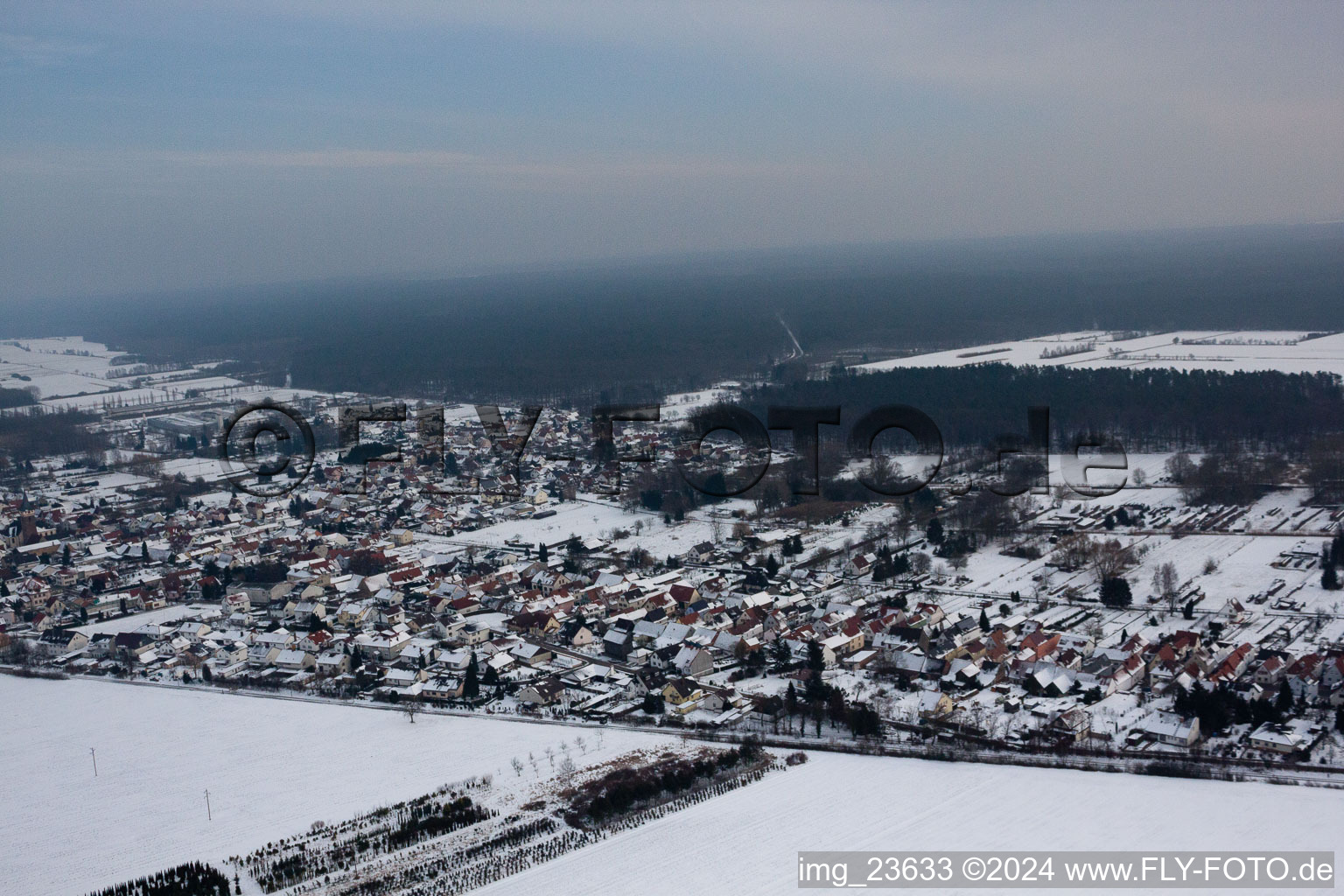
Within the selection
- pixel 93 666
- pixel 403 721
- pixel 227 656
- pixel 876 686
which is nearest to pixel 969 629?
pixel 876 686

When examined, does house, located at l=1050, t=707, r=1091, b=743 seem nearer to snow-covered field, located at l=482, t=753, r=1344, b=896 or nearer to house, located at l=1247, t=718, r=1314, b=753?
snow-covered field, located at l=482, t=753, r=1344, b=896

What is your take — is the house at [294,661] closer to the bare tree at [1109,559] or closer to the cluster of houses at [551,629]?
the cluster of houses at [551,629]

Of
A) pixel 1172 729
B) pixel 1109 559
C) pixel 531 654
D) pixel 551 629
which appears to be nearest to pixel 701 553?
pixel 551 629

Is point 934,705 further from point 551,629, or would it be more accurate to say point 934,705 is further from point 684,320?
point 684,320

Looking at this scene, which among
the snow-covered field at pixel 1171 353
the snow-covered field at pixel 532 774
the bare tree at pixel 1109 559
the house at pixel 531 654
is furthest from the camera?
the snow-covered field at pixel 1171 353

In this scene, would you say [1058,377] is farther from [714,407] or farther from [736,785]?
[736,785]

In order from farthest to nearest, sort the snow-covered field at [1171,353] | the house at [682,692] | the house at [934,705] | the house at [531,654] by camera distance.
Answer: the snow-covered field at [1171,353] → the house at [531,654] → the house at [682,692] → the house at [934,705]

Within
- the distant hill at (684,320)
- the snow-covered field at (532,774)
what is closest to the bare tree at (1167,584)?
the snow-covered field at (532,774)
